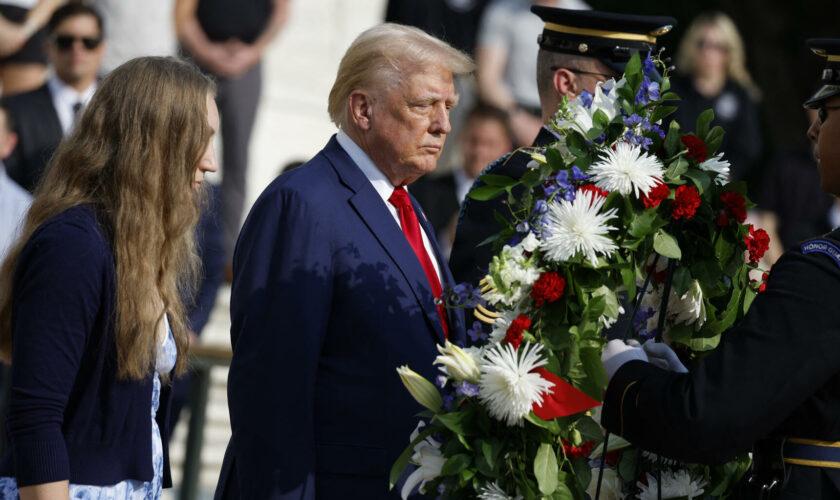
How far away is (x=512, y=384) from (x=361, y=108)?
1.08 m

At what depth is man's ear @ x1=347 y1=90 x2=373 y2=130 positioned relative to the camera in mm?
3197

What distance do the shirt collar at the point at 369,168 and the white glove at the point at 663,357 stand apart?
A: 2.97 ft

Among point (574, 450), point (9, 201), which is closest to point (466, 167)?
point (9, 201)

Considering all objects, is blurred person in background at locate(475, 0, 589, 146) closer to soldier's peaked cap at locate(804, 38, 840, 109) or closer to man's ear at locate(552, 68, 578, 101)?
man's ear at locate(552, 68, 578, 101)

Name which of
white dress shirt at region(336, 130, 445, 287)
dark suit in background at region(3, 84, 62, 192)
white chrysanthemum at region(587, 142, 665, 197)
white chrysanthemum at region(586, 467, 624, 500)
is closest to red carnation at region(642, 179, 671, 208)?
white chrysanthemum at region(587, 142, 665, 197)

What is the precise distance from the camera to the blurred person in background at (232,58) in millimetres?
7953

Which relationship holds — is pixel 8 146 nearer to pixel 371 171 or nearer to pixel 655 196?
pixel 371 171

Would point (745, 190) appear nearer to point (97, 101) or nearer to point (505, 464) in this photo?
point (505, 464)

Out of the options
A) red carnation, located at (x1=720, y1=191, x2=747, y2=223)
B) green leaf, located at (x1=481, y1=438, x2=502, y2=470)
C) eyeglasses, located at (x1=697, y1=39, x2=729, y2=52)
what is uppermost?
red carnation, located at (x1=720, y1=191, x2=747, y2=223)

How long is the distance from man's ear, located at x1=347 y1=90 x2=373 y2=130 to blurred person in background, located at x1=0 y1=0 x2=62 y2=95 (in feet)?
14.6

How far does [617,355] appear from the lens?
Result: 8.53 feet

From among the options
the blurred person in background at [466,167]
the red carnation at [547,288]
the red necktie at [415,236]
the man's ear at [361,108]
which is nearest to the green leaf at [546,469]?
the red carnation at [547,288]

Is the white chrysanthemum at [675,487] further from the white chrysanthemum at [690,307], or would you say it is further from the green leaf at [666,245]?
the green leaf at [666,245]

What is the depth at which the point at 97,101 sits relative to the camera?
2885mm
